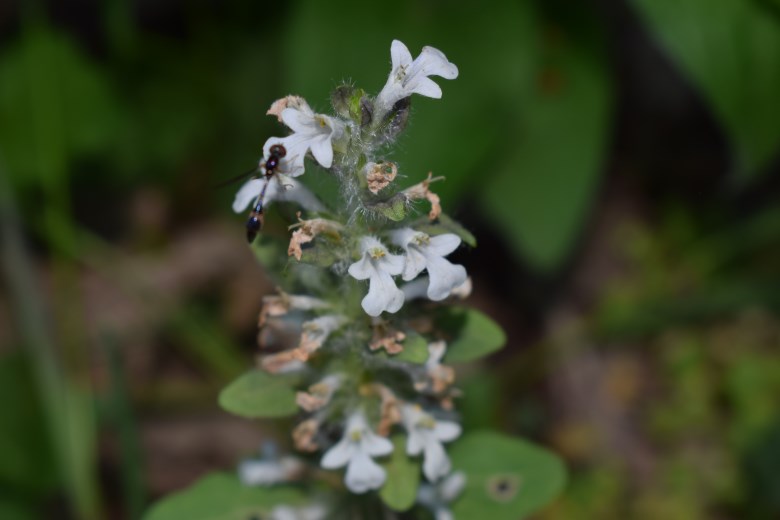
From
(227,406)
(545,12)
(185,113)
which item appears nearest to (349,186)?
(227,406)

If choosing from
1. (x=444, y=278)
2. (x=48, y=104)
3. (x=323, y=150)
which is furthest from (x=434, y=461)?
(x=48, y=104)

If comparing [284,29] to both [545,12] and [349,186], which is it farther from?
[349,186]

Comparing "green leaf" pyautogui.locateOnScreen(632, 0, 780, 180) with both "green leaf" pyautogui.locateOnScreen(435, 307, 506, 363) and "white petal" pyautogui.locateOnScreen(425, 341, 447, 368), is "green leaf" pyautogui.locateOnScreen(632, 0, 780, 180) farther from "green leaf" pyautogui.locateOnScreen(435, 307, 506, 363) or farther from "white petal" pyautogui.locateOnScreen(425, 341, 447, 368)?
"white petal" pyautogui.locateOnScreen(425, 341, 447, 368)

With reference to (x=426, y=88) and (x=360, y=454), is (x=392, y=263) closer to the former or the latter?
(x=426, y=88)

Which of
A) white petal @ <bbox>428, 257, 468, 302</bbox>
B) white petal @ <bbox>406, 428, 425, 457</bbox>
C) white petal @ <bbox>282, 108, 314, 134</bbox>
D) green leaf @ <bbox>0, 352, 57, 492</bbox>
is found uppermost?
green leaf @ <bbox>0, 352, 57, 492</bbox>

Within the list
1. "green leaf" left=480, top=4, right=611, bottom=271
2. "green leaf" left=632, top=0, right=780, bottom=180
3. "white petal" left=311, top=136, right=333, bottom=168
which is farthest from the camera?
"green leaf" left=480, top=4, right=611, bottom=271

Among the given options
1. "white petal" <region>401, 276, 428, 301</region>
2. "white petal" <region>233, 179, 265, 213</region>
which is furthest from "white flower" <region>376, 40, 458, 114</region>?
"white petal" <region>401, 276, 428, 301</region>
